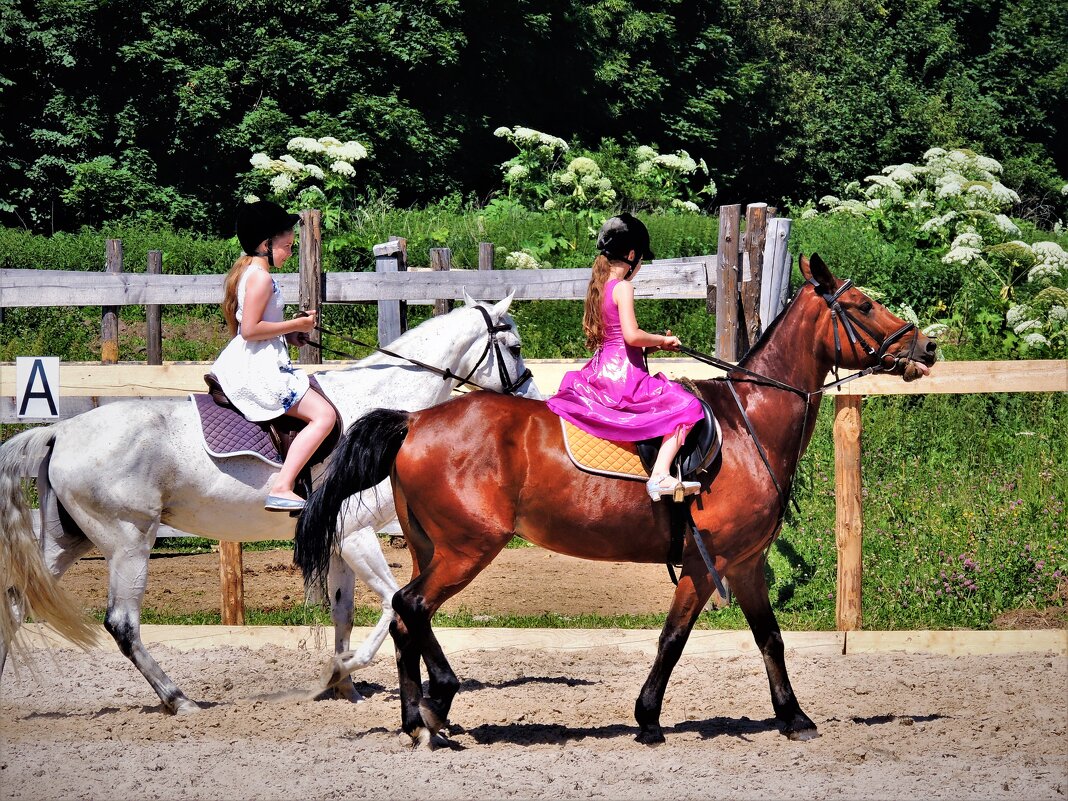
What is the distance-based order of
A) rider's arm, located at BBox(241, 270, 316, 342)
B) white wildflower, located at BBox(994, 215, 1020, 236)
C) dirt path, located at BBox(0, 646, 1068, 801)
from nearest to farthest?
dirt path, located at BBox(0, 646, 1068, 801), rider's arm, located at BBox(241, 270, 316, 342), white wildflower, located at BBox(994, 215, 1020, 236)

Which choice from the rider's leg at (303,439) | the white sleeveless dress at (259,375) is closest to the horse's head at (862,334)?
the rider's leg at (303,439)

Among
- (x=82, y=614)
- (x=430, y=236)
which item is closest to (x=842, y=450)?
(x=82, y=614)

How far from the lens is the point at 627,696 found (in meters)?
6.64

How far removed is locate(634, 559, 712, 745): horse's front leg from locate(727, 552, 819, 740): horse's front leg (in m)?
0.23

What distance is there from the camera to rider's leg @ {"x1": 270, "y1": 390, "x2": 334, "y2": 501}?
6.33 meters

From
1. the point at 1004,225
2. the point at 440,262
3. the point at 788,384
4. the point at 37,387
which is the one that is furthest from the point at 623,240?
the point at 1004,225

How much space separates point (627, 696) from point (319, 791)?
2157 mm

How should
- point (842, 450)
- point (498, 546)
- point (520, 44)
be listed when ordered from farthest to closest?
point (520, 44) < point (842, 450) < point (498, 546)

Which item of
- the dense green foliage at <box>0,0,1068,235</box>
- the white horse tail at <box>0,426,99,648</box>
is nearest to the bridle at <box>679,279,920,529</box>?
the white horse tail at <box>0,426,99,648</box>

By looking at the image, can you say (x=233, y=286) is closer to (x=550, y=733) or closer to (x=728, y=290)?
(x=550, y=733)

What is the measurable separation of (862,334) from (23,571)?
4409mm

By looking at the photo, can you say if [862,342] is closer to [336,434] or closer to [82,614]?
[336,434]

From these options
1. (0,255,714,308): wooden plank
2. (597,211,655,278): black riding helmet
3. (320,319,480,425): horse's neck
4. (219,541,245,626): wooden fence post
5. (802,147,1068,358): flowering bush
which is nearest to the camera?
(597,211,655,278): black riding helmet

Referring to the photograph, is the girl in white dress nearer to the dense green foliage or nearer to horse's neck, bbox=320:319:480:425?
horse's neck, bbox=320:319:480:425
